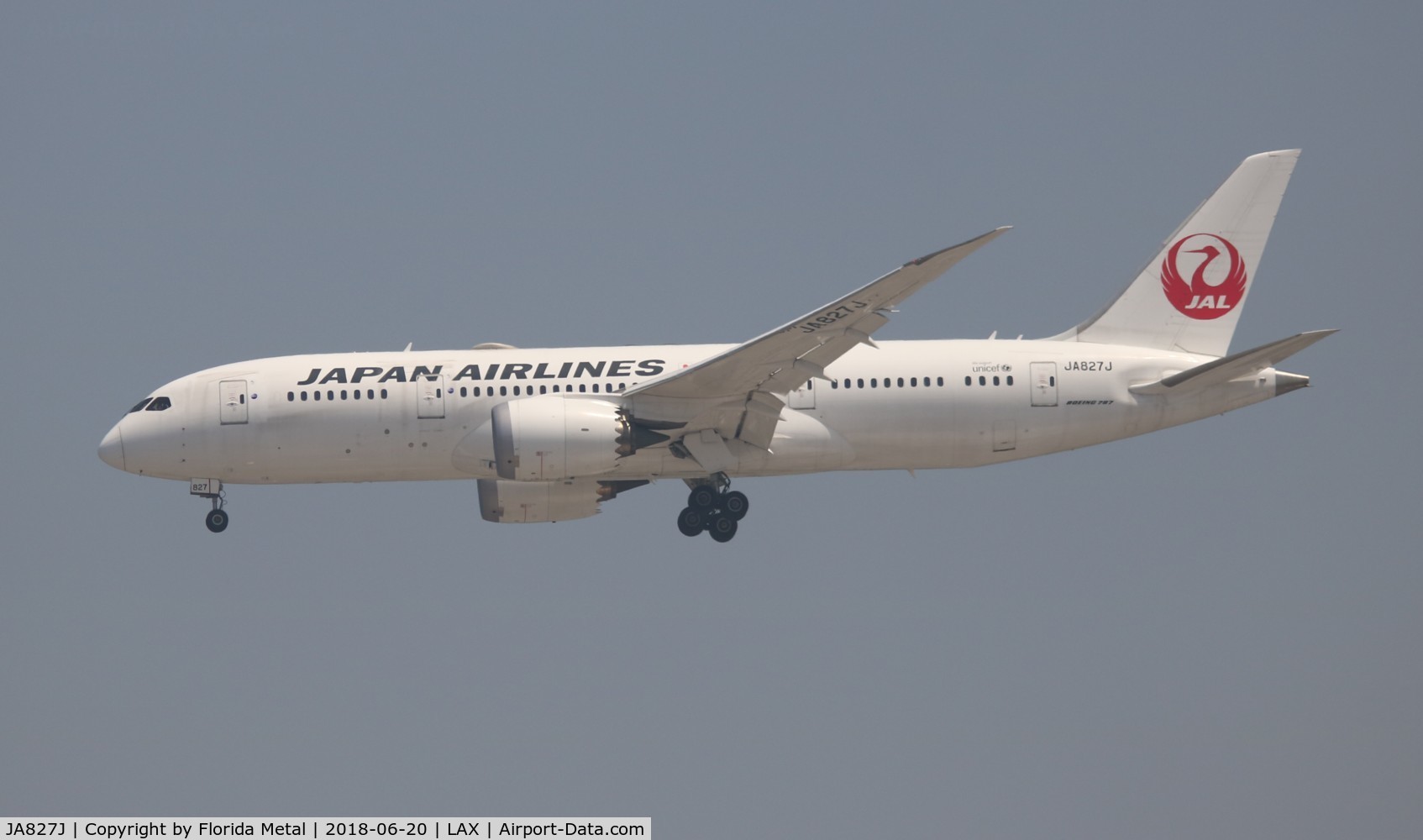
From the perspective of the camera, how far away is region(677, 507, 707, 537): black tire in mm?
37625

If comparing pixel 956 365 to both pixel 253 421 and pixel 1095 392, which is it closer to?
pixel 1095 392

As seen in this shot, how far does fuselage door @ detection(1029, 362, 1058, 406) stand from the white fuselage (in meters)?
0.02

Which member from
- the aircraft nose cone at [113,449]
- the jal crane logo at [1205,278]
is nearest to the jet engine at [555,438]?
the aircraft nose cone at [113,449]

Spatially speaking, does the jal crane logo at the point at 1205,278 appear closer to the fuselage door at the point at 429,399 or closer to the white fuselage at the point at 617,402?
the white fuselage at the point at 617,402

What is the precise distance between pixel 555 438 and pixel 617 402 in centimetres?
188

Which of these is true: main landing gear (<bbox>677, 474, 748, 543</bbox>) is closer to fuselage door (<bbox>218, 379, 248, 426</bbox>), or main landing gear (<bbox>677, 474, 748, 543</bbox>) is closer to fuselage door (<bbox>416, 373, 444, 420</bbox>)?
fuselage door (<bbox>416, 373, 444, 420</bbox>)

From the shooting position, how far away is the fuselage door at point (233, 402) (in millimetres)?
37281

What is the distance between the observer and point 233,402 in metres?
37.4

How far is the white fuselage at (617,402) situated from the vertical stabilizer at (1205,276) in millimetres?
1219

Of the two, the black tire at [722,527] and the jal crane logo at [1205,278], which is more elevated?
the jal crane logo at [1205,278]

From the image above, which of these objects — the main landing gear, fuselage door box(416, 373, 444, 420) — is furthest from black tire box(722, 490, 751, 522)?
fuselage door box(416, 373, 444, 420)

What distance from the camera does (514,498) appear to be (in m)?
38.6

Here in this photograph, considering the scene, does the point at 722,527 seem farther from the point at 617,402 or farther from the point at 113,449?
the point at 113,449

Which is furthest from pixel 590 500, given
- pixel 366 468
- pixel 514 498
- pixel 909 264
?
pixel 909 264
